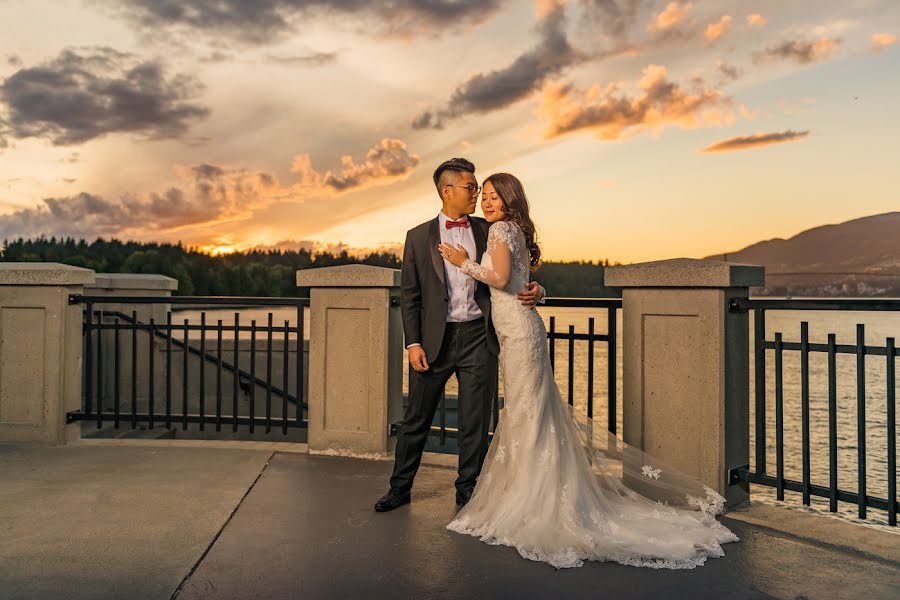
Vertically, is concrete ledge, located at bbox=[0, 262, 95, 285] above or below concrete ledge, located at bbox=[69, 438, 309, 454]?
above

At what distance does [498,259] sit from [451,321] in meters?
0.61

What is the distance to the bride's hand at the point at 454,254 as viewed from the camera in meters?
4.34

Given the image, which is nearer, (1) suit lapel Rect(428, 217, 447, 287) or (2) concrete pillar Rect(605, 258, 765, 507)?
(1) suit lapel Rect(428, 217, 447, 287)

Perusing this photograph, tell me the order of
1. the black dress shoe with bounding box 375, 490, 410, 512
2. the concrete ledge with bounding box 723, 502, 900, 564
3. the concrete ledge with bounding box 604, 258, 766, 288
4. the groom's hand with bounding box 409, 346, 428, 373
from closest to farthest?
the concrete ledge with bounding box 723, 502, 900, 564 → the groom's hand with bounding box 409, 346, 428, 373 → the black dress shoe with bounding box 375, 490, 410, 512 → the concrete ledge with bounding box 604, 258, 766, 288

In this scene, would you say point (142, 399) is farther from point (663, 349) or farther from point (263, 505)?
point (663, 349)

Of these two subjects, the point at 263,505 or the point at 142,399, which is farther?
the point at 142,399

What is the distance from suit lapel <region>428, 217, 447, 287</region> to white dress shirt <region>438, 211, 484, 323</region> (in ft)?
0.08

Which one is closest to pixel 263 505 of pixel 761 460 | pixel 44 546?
pixel 44 546

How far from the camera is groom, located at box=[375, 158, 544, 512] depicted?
4.61 metres

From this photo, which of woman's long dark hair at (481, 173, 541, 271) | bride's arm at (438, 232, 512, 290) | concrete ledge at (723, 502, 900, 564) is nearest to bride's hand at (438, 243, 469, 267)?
bride's arm at (438, 232, 512, 290)

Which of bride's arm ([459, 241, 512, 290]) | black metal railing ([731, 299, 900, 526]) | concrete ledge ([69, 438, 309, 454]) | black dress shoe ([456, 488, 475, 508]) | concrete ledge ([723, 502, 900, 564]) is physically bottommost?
concrete ledge ([723, 502, 900, 564])

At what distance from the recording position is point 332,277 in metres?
6.55

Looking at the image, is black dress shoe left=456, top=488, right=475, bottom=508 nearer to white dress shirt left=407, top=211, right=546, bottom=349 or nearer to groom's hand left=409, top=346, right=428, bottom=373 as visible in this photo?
groom's hand left=409, top=346, right=428, bottom=373

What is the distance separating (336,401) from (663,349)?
2.93 meters
